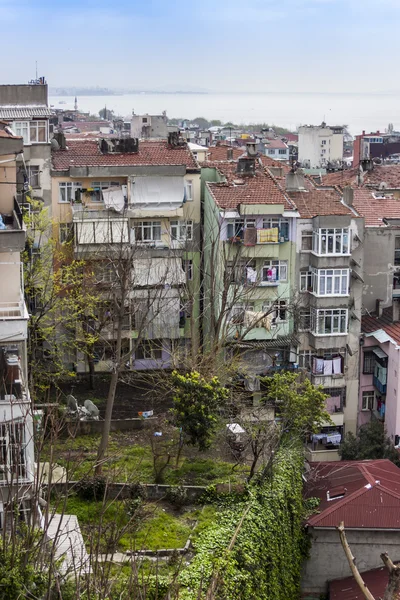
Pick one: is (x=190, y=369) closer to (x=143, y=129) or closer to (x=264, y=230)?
(x=264, y=230)

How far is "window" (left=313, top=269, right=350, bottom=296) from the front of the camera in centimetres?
3103

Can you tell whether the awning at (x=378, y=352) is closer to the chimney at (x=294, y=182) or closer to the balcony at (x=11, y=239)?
the chimney at (x=294, y=182)

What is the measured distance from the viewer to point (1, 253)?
19188mm

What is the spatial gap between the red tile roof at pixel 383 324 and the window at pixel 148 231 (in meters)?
8.06

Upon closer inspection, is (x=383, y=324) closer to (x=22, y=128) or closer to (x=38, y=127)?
(x=38, y=127)

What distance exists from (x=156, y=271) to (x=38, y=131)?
603cm

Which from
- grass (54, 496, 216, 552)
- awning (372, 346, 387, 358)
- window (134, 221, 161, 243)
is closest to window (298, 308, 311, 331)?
awning (372, 346, 387, 358)

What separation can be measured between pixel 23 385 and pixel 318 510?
988 centimetres

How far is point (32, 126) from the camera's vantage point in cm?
3048

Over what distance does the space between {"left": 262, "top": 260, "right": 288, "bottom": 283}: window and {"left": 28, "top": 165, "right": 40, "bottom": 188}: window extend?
8049 mm

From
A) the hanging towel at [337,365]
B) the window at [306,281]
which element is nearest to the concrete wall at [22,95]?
the window at [306,281]

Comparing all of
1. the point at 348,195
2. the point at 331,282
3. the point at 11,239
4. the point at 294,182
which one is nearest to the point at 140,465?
the point at 11,239

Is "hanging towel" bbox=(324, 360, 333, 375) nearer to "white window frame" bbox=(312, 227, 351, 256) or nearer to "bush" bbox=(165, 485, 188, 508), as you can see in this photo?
"white window frame" bbox=(312, 227, 351, 256)

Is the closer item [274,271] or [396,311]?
[274,271]
